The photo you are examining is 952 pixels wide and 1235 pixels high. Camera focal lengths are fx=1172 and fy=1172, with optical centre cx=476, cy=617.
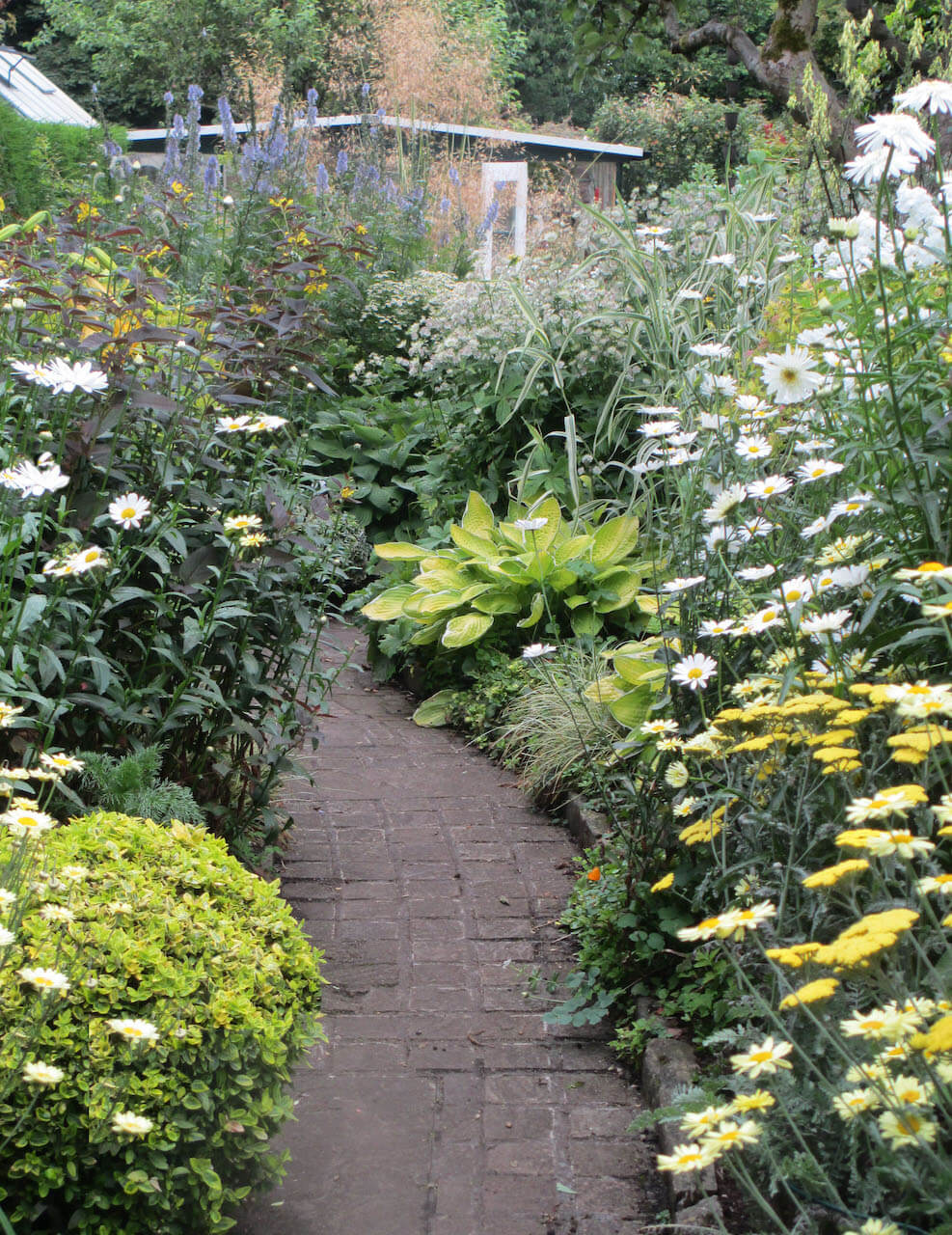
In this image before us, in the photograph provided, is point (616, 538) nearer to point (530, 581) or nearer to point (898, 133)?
point (530, 581)

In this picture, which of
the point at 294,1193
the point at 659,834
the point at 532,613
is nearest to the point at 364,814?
the point at 532,613

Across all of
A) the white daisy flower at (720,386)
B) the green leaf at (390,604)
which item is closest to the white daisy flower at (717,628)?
the white daisy flower at (720,386)

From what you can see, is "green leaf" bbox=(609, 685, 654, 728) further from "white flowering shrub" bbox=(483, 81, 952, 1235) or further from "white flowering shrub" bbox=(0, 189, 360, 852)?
"white flowering shrub" bbox=(0, 189, 360, 852)

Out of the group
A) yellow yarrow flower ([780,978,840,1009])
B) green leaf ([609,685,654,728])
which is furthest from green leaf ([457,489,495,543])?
yellow yarrow flower ([780,978,840,1009])

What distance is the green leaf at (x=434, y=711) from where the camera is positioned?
488 cm

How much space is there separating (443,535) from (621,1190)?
3.76m

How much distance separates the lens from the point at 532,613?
4.56m

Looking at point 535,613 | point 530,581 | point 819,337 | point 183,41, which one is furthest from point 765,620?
point 183,41

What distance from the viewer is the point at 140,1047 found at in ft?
5.38

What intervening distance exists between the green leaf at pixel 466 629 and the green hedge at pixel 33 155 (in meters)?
7.21

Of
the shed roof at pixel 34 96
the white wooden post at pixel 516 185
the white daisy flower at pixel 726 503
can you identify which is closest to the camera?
the white daisy flower at pixel 726 503

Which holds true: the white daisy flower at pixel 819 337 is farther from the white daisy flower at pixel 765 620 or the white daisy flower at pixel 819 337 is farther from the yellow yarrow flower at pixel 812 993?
the yellow yarrow flower at pixel 812 993

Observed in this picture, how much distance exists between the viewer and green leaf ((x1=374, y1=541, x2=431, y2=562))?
5480mm

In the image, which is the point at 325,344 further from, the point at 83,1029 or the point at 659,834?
the point at 83,1029
